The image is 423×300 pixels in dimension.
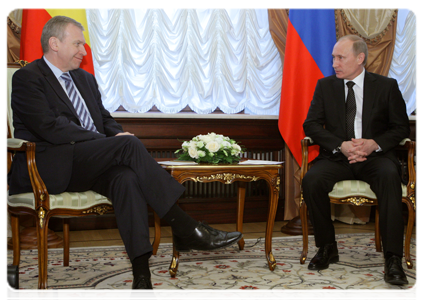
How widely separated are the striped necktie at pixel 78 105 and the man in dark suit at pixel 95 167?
0.17ft

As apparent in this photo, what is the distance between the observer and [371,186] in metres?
2.65

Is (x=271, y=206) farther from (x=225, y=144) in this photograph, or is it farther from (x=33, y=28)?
(x=33, y=28)

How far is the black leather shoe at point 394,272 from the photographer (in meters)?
2.31

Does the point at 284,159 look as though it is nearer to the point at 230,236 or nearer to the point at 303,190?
the point at 303,190

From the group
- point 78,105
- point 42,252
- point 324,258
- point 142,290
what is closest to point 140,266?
point 142,290

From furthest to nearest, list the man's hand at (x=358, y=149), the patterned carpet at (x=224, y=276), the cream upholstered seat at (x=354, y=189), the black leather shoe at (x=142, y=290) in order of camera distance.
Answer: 1. the man's hand at (x=358, y=149)
2. the cream upholstered seat at (x=354, y=189)
3. the patterned carpet at (x=224, y=276)
4. the black leather shoe at (x=142, y=290)

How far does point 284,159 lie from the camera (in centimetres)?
428

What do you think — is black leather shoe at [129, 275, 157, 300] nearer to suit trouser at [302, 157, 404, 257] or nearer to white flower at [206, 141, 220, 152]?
white flower at [206, 141, 220, 152]

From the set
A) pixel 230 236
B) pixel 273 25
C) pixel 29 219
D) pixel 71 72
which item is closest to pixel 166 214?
pixel 230 236

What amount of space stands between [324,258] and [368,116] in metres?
1.01

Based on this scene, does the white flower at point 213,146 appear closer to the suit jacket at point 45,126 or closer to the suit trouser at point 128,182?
the suit trouser at point 128,182

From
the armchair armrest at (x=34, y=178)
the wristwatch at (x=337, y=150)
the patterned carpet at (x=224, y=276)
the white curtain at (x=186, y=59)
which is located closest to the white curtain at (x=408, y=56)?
the white curtain at (x=186, y=59)

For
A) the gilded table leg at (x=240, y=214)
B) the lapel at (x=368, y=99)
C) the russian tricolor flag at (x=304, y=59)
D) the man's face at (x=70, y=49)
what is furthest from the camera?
the russian tricolor flag at (x=304, y=59)

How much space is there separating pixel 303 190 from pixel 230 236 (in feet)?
2.21
